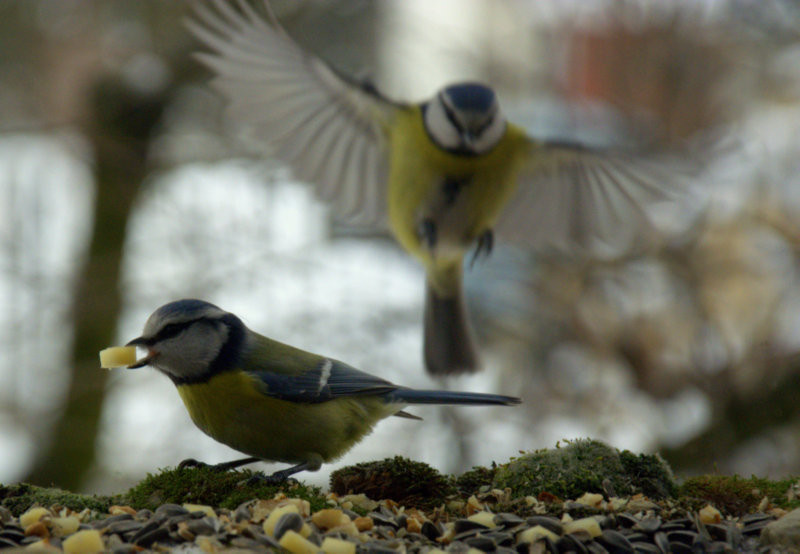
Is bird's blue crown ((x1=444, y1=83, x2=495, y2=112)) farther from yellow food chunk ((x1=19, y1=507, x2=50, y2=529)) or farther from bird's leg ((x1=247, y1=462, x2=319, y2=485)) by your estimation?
yellow food chunk ((x1=19, y1=507, x2=50, y2=529))

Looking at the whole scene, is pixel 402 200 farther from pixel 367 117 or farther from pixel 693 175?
pixel 693 175

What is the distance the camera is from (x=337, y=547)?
4.30 feet

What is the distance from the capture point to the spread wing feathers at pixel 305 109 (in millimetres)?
2391

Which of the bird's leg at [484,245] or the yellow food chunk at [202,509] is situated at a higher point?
the bird's leg at [484,245]

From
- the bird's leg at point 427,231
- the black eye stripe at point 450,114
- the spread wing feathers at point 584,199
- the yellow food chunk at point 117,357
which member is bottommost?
the yellow food chunk at point 117,357

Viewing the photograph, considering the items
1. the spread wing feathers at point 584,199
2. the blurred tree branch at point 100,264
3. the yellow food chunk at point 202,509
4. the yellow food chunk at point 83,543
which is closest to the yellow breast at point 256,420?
the yellow food chunk at point 202,509

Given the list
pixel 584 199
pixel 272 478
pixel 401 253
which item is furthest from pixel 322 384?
pixel 401 253

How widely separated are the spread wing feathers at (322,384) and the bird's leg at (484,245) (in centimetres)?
46

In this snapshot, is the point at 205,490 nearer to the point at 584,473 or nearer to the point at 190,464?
the point at 190,464

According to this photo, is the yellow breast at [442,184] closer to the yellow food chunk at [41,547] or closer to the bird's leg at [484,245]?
the bird's leg at [484,245]

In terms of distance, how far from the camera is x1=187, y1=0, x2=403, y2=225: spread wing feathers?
2.39m

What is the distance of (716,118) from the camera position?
12.5ft

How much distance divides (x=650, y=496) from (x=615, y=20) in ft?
9.17

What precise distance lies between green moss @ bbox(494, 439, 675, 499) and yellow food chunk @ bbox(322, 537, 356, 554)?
51 cm
